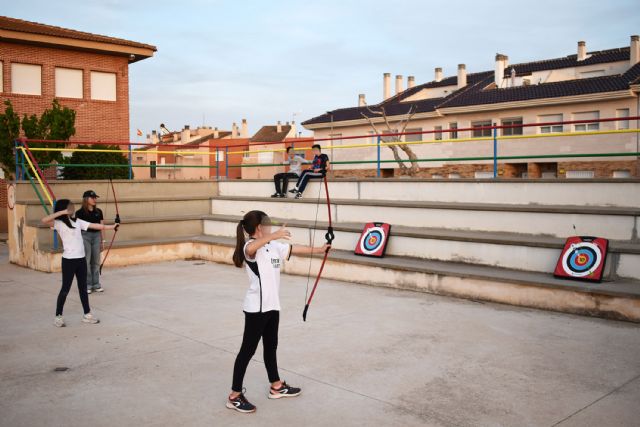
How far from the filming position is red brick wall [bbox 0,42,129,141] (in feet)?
84.1

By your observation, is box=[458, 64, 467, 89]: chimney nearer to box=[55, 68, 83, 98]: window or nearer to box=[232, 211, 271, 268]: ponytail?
box=[55, 68, 83, 98]: window

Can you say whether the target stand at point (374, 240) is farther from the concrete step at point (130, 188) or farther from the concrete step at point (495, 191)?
the concrete step at point (130, 188)

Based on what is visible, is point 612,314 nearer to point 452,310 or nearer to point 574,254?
point 574,254

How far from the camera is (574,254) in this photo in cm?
945

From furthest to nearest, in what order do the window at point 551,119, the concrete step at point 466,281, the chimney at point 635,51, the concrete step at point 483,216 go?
the chimney at point 635,51
the window at point 551,119
the concrete step at point 483,216
the concrete step at point 466,281

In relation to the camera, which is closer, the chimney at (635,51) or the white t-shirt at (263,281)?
the white t-shirt at (263,281)

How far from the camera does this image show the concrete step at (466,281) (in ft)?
27.9

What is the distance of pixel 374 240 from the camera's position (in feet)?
40.2

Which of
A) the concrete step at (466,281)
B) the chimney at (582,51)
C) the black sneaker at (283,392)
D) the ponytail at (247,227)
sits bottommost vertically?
the black sneaker at (283,392)

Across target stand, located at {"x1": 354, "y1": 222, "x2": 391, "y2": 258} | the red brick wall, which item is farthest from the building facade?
target stand, located at {"x1": 354, "y1": 222, "x2": 391, "y2": 258}

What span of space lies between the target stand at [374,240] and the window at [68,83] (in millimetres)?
19856

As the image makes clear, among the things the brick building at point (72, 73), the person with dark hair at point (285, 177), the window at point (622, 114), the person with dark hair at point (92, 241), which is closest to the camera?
the person with dark hair at point (92, 241)

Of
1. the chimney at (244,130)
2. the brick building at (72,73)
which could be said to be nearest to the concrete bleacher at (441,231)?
the brick building at (72,73)

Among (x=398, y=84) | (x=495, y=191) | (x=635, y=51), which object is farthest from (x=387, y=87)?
(x=495, y=191)
